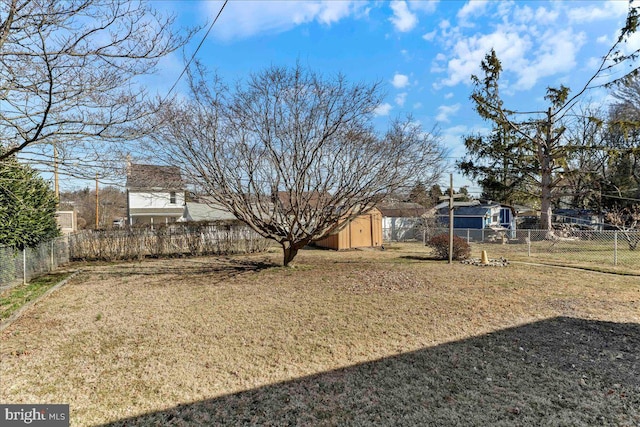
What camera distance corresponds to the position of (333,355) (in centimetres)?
377

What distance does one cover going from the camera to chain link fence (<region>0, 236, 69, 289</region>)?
23.8ft

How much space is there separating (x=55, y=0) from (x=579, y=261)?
48.1 ft

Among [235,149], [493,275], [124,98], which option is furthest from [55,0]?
[493,275]

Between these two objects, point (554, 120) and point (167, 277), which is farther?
point (554, 120)

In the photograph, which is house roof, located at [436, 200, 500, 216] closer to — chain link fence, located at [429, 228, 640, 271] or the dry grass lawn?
chain link fence, located at [429, 228, 640, 271]

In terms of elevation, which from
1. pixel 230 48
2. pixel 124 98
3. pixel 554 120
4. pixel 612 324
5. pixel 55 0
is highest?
pixel 554 120

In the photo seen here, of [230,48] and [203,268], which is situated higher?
[230,48]

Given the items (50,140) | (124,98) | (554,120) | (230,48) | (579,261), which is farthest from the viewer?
(554,120)

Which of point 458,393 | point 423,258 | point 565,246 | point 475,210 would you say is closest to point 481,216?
point 475,210

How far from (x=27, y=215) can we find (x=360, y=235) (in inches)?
489

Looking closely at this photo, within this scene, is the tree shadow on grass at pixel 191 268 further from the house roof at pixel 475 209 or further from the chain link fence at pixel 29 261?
the house roof at pixel 475 209

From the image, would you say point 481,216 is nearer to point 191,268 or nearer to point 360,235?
point 360,235

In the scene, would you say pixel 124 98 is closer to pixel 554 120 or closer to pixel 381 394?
pixel 381 394

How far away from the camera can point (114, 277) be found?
8.82 m
